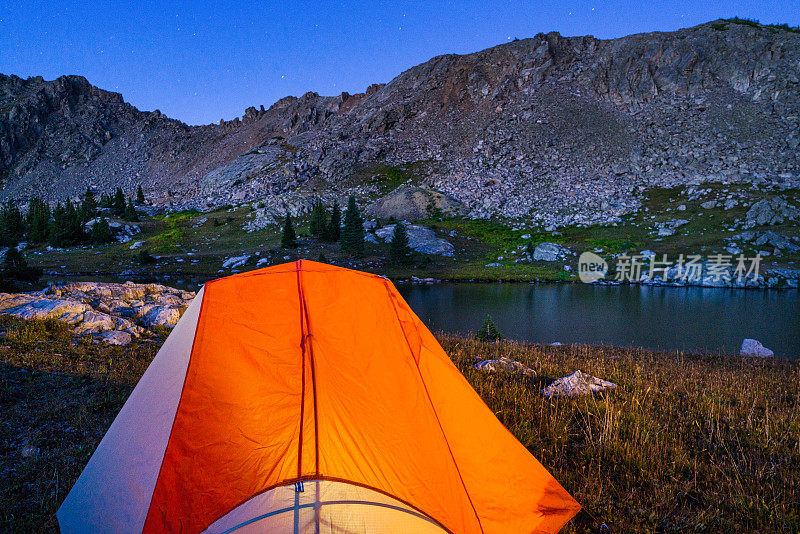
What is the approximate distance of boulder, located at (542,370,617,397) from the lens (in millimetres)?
6441

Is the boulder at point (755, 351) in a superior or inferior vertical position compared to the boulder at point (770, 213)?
inferior

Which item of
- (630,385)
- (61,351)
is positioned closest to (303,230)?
(61,351)

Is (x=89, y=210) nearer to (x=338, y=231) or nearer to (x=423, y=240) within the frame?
(x=338, y=231)

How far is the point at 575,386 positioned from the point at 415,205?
49.8 m

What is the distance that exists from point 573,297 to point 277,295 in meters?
29.4

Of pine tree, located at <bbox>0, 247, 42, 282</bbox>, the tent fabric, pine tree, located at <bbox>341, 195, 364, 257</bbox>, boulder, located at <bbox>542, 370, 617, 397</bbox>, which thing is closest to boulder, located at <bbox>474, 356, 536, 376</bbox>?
boulder, located at <bbox>542, 370, 617, 397</bbox>

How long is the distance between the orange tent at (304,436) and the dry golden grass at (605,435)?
81 cm

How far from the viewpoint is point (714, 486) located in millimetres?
3920

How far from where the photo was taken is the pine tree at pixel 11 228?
4966 cm

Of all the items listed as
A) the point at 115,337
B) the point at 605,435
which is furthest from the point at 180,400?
the point at 115,337

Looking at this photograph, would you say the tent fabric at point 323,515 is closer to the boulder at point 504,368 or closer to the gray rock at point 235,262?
the boulder at point 504,368

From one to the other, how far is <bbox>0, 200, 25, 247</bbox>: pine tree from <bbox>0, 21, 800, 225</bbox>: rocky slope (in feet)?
76.3

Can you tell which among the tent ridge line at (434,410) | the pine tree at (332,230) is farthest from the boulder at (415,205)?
the tent ridge line at (434,410)

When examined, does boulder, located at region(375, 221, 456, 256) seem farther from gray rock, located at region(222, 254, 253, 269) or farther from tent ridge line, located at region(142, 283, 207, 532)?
tent ridge line, located at region(142, 283, 207, 532)
